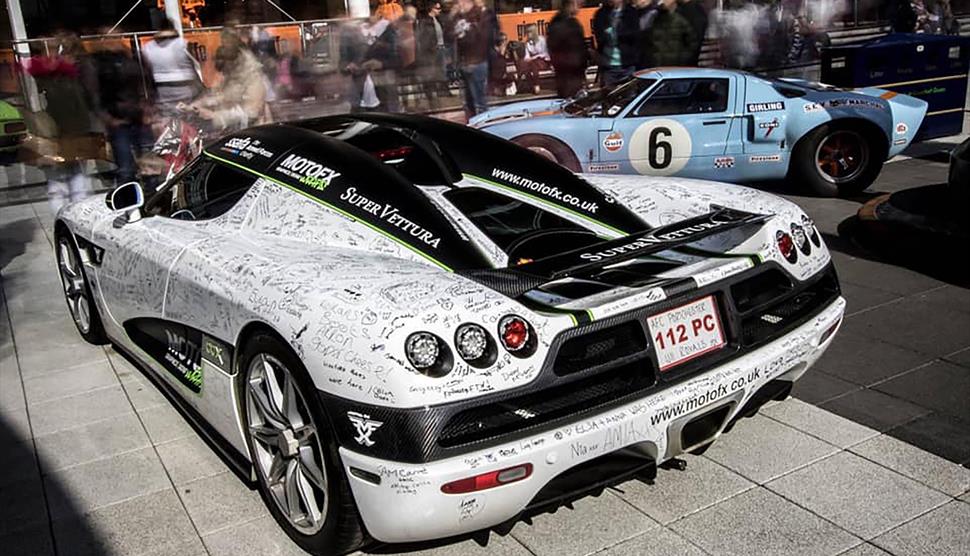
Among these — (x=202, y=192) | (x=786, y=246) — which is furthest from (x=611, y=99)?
(x=786, y=246)

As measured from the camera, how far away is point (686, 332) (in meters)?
2.95

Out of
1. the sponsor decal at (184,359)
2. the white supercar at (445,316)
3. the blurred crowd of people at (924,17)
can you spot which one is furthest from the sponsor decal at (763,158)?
the blurred crowd of people at (924,17)

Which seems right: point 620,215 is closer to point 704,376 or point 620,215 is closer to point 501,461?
point 704,376

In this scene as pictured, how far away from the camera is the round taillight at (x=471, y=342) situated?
263cm

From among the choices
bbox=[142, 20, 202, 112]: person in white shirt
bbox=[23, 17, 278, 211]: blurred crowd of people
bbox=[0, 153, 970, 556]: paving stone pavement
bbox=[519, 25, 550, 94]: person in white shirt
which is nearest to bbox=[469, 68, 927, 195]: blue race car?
bbox=[0, 153, 970, 556]: paving stone pavement

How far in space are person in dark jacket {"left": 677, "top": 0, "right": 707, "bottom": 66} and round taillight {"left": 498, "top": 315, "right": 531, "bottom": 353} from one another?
32.6ft

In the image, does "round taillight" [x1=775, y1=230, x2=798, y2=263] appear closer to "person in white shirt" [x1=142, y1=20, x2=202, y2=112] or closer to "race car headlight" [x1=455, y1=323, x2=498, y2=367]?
"race car headlight" [x1=455, y1=323, x2=498, y2=367]

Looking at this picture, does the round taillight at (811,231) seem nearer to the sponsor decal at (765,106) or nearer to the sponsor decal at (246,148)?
the sponsor decal at (246,148)

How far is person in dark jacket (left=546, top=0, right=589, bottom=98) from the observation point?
12.0m

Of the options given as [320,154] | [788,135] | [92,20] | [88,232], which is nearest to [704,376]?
[320,154]

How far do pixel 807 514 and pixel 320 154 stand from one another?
7.75ft

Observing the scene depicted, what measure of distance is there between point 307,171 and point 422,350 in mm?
1434

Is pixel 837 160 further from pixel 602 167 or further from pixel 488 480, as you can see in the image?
pixel 488 480

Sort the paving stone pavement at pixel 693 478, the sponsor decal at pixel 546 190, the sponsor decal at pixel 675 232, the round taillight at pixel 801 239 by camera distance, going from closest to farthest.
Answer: the paving stone pavement at pixel 693 478 < the sponsor decal at pixel 675 232 < the round taillight at pixel 801 239 < the sponsor decal at pixel 546 190
